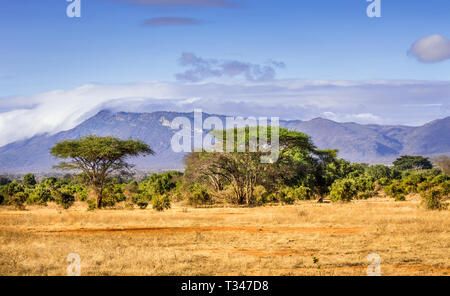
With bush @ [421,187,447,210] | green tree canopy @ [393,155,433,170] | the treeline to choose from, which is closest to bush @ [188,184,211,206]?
the treeline

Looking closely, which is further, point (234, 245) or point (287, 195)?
point (287, 195)

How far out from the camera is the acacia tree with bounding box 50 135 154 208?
4191 cm

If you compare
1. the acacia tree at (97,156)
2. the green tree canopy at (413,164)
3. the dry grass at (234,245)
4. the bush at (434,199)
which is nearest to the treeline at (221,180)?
the acacia tree at (97,156)

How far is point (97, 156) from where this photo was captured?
1663 inches

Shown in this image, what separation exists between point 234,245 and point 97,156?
26000 mm

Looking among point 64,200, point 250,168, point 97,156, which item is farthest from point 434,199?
point 64,200

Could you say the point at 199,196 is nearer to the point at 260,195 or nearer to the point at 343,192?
the point at 260,195

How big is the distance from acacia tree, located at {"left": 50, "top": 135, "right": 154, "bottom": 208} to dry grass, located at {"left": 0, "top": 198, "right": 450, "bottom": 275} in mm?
12846

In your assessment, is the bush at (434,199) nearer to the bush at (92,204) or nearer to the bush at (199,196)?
the bush at (199,196)

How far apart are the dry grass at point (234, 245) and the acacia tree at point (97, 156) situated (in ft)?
42.1

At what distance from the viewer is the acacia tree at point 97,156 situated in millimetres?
41906

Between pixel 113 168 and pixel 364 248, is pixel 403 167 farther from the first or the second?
pixel 364 248
